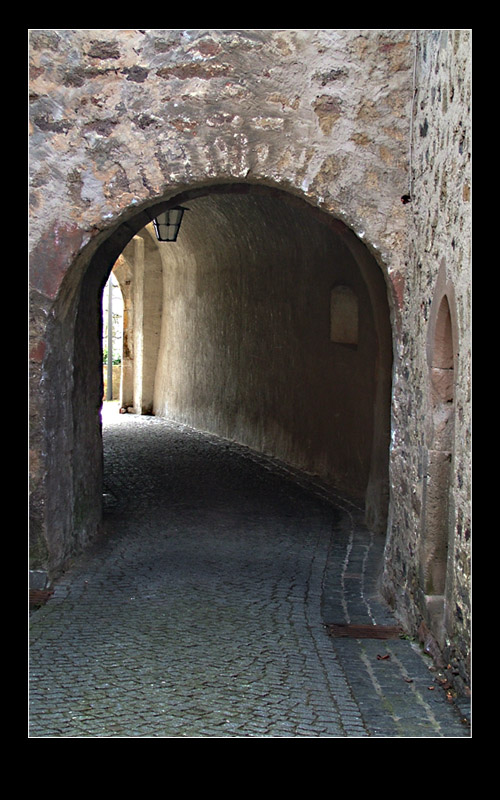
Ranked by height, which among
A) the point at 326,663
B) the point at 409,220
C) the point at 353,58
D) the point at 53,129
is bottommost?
the point at 326,663

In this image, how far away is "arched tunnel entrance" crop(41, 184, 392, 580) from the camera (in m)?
6.98

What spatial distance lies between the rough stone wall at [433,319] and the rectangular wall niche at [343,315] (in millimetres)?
3478

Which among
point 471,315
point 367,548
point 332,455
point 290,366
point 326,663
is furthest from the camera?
point 290,366

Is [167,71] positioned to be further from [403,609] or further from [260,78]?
[403,609]

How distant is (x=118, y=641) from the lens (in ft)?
16.7

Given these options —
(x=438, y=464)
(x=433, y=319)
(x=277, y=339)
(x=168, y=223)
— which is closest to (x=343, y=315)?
(x=277, y=339)

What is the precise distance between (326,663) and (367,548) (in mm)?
2592

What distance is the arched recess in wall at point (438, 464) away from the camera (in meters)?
4.96

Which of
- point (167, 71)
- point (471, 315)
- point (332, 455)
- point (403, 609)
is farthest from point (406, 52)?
point (332, 455)

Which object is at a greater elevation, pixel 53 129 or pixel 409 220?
pixel 53 129

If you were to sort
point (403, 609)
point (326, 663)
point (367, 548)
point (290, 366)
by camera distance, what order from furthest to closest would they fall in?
point (290, 366)
point (367, 548)
point (403, 609)
point (326, 663)

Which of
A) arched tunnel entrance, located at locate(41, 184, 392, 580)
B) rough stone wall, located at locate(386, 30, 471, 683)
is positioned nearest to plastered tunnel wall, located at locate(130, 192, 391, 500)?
arched tunnel entrance, located at locate(41, 184, 392, 580)

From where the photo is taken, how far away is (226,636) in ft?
17.0

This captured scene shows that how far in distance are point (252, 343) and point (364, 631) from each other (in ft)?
23.8
